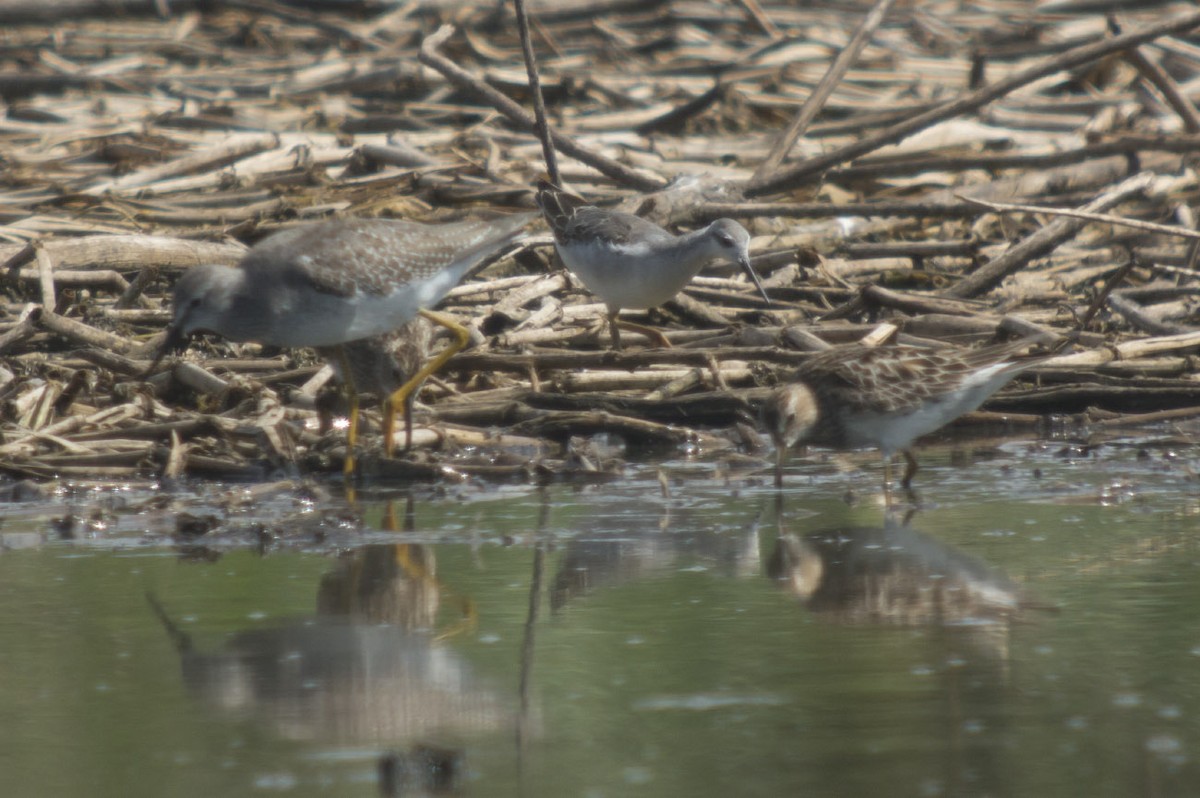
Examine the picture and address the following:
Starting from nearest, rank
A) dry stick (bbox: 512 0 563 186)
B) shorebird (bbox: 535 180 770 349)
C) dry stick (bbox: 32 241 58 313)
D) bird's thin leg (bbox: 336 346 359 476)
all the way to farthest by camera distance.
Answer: bird's thin leg (bbox: 336 346 359 476), dry stick (bbox: 32 241 58 313), shorebird (bbox: 535 180 770 349), dry stick (bbox: 512 0 563 186)

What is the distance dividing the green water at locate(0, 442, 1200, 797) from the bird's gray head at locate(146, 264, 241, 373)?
1.06m

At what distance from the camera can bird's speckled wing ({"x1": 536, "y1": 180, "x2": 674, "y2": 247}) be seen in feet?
31.9

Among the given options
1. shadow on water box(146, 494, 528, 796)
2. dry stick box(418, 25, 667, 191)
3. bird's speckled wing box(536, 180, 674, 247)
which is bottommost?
shadow on water box(146, 494, 528, 796)

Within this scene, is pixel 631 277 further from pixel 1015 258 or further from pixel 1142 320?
pixel 1142 320

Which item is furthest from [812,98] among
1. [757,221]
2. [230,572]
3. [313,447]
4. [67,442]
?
[230,572]

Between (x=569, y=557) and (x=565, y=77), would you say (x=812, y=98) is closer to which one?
(x=565, y=77)

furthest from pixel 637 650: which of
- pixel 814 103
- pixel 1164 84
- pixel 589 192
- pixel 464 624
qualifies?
pixel 1164 84

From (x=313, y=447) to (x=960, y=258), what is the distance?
5.38 metres

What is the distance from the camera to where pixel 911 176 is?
1298cm

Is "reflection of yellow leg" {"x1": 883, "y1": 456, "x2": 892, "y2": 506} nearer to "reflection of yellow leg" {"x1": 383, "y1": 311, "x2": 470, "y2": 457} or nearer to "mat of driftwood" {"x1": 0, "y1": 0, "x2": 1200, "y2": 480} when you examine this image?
"mat of driftwood" {"x1": 0, "y1": 0, "x2": 1200, "y2": 480}

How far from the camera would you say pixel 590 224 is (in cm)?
997

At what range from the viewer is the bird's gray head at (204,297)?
723 centimetres

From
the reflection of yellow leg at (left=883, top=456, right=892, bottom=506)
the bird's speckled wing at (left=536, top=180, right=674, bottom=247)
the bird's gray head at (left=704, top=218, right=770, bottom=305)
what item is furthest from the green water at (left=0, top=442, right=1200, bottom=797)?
the bird's speckled wing at (left=536, top=180, right=674, bottom=247)

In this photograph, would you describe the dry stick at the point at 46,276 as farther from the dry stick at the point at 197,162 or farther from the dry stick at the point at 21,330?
the dry stick at the point at 197,162
